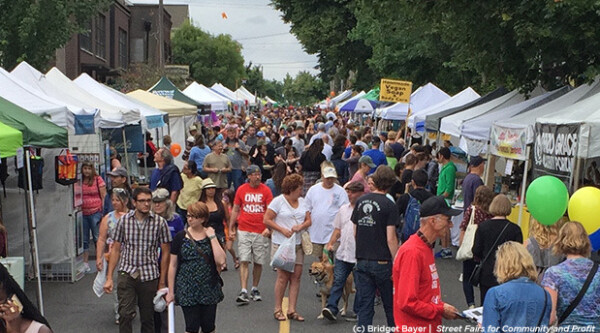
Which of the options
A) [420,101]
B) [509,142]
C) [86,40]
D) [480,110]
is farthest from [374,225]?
[86,40]

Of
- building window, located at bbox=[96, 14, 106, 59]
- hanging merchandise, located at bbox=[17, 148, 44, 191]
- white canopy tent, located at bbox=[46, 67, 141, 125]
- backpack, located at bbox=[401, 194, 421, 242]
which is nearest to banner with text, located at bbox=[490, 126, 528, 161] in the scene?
backpack, located at bbox=[401, 194, 421, 242]

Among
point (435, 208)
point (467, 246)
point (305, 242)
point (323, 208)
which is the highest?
point (435, 208)

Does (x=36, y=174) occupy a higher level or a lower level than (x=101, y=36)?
lower

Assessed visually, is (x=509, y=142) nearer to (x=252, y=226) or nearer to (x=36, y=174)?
(x=252, y=226)

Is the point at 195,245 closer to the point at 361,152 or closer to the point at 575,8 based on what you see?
the point at 575,8

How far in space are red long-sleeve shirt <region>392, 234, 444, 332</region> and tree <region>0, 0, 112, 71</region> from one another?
18.0 meters

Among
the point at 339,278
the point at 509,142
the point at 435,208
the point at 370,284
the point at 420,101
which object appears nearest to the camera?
the point at 435,208

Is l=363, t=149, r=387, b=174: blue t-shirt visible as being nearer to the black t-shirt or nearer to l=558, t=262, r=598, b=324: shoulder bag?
the black t-shirt

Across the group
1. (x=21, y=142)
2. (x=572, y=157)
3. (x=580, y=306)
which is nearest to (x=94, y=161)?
(x=21, y=142)

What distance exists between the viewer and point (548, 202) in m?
7.07

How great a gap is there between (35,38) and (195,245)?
16.6 metres

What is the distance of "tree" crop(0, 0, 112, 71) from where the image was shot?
69.9 feet

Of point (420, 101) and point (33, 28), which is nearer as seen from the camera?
point (33, 28)

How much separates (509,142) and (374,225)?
12.7 feet
